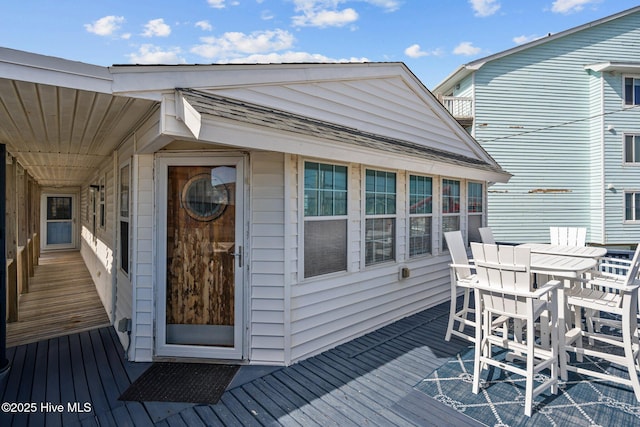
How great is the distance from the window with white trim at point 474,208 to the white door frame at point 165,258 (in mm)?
4620

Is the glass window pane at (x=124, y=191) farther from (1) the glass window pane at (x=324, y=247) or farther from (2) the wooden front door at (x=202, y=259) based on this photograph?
(1) the glass window pane at (x=324, y=247)

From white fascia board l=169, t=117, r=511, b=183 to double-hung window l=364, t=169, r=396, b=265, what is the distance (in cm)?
35

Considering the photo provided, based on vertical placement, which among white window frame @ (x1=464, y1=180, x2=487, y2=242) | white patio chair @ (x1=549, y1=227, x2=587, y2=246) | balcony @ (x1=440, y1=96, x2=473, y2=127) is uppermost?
balcony @ (x1=440, y1=96, x2=473, y2=127)

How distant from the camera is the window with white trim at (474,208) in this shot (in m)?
6.26

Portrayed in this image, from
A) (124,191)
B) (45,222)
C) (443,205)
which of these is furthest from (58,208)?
(443,205)

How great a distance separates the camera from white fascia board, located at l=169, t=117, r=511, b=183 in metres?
2.37

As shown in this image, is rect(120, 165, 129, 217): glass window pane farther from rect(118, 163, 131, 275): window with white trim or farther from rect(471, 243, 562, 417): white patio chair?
rect(471, 243, 562, 417): white patio chair

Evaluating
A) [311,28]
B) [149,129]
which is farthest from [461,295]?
[311,28]

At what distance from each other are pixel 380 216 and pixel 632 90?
42.9 ft

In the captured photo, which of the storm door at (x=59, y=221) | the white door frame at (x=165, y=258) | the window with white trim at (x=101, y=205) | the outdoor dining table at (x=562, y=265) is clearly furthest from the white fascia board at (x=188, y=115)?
the storm door at (x=59, y=221)

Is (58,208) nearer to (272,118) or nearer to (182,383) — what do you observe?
(182,383)

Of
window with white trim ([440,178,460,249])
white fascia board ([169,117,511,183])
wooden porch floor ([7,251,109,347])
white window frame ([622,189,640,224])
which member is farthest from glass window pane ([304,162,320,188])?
white window frame ([622,189,640,224])

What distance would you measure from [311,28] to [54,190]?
10.8 m

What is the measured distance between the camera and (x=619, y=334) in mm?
4141
